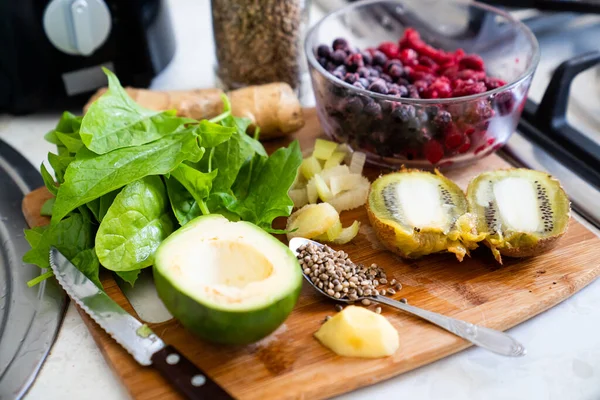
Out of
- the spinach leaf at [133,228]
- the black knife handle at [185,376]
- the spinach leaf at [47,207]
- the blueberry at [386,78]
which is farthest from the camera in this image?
the blueberry at [386,78]

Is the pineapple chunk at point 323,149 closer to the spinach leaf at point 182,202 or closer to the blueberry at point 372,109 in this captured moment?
the blueberry at point 372,109

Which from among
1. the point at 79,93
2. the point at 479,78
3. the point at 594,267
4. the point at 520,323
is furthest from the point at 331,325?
the point at 79,93

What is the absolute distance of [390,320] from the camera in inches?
26.3

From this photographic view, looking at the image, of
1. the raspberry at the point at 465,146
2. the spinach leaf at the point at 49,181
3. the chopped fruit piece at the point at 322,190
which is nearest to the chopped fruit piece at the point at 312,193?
the chopped fruit piece at the point at 322,190

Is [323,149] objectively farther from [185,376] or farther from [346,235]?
[185,376]

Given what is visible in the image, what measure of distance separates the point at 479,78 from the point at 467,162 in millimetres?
123

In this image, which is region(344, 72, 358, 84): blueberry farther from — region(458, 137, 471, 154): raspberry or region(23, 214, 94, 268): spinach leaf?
region(23, 214, 94, 268): spinach leaf

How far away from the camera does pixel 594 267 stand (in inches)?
28.5

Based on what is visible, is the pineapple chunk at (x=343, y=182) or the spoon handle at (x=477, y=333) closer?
the spoon handle at (x=477, y=333)

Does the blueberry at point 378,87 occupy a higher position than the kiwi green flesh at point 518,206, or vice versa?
the blueberry at point 378,87

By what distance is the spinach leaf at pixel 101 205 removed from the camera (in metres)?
0.72

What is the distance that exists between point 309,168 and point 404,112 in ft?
0.50

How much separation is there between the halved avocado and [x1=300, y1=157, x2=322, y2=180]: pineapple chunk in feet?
0.72

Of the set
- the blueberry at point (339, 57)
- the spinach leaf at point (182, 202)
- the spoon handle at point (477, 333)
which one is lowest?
the spoon handle at point (477, 333)
